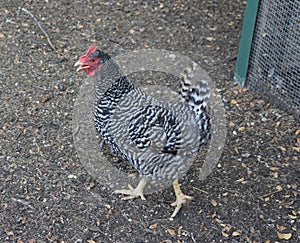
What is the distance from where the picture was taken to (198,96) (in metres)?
3.80

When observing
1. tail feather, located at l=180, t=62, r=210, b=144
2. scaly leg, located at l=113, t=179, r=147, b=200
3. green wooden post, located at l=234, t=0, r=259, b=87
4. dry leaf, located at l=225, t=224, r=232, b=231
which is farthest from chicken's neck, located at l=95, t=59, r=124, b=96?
green wooden post, located at l=234, t=0, r=259, b=87

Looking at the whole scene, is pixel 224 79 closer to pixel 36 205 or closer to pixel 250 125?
pixel 250 125

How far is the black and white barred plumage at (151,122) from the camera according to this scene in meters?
3.76

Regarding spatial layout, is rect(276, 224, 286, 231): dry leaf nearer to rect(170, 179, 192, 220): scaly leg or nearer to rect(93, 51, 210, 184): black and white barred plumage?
rect(170, 179, 192, 220): scaly leg

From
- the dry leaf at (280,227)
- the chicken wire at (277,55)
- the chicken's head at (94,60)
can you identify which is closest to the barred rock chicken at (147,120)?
the chicken's head at (94,60)

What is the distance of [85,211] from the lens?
13.2 feet

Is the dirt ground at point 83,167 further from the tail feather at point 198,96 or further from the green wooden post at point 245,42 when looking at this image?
the tail feather at point 198,96

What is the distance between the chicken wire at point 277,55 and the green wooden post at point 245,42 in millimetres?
48

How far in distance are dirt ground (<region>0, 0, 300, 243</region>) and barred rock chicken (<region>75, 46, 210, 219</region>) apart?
466mm

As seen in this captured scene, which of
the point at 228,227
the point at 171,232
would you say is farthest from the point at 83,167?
the point at 228,227

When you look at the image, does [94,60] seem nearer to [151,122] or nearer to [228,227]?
[151,122]

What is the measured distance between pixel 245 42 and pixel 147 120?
189 cm

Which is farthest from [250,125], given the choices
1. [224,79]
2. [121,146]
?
[121,146]

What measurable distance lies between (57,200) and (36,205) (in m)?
0.17
